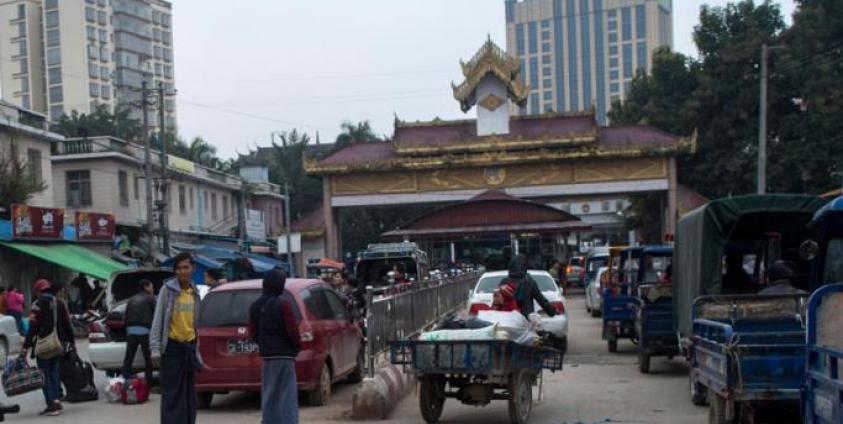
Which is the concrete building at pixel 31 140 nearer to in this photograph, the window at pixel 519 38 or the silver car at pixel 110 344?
the silver car at pixel 110 344

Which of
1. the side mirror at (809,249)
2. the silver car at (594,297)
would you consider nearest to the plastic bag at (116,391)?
the side mirror at (809,249)

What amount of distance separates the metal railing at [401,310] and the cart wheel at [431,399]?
1145 mm

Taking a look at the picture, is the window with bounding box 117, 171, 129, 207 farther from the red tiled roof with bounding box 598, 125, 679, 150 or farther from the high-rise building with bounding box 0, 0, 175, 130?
the high-rise building with bounding box 0, 0, 175, 130

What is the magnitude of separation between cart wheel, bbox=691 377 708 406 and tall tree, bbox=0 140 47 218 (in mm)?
26923

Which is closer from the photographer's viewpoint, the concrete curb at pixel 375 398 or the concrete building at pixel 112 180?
the concrete curb at pixel 375 398

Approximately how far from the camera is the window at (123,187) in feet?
144

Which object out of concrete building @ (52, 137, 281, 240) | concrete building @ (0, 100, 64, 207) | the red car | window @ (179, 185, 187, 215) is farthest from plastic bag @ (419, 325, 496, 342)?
window @ (179, 185, 187, 215)

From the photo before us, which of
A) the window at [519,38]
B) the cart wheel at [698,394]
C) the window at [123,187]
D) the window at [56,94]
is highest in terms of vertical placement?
the window at [519,38]

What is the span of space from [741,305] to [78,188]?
38.5m

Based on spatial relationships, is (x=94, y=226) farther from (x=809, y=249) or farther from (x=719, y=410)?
(x=809, y=249)

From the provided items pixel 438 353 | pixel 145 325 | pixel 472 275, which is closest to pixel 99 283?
pixel 472 275

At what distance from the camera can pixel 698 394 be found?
38.4 feet

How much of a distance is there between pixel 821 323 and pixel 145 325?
31.4 feet

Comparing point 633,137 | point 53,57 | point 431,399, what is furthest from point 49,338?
point 53,57
